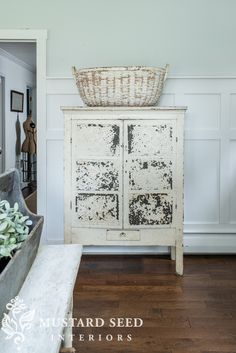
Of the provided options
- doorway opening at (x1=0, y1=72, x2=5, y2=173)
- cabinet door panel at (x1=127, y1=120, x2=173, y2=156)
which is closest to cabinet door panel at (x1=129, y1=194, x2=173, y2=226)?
cabinet door panel at (x1=127, y1=120, x2=173, y2=156)

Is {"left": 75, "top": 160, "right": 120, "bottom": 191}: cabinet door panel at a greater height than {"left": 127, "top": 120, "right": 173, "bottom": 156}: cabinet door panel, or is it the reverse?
{"left": 127, "top": 120, "right": 173, "bottom": 156}: cabinet door panel

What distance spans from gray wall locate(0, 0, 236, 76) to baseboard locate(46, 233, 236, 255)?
1.40 m

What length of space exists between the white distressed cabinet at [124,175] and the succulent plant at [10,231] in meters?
1.72

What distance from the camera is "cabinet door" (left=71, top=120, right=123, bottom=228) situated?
125 inches

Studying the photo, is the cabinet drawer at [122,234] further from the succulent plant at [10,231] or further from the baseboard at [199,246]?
the succulent plant at [10,231]

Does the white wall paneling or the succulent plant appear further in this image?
the white wall paneling

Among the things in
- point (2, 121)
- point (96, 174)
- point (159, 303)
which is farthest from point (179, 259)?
point (2, 121)

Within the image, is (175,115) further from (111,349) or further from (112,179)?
(111,349)

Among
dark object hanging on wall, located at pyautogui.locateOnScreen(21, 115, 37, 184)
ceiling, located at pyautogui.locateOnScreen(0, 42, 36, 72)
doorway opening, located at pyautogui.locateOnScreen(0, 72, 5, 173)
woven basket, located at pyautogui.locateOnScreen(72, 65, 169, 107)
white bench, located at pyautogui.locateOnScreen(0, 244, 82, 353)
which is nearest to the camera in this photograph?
white bench, located at pyautogui.locateOnScreen(0, 244, 82, 353)

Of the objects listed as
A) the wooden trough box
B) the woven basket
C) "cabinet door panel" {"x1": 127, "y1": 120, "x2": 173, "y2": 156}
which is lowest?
the wooden trough box

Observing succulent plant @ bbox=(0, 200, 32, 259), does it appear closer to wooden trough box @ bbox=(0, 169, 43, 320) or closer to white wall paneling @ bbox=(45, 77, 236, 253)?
wooden trough box @ bbox=(0, 169, 43, 320)

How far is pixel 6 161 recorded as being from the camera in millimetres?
7305

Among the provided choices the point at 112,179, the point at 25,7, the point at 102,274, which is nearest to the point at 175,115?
the point at 112,179

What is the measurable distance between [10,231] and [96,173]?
6.29ft
